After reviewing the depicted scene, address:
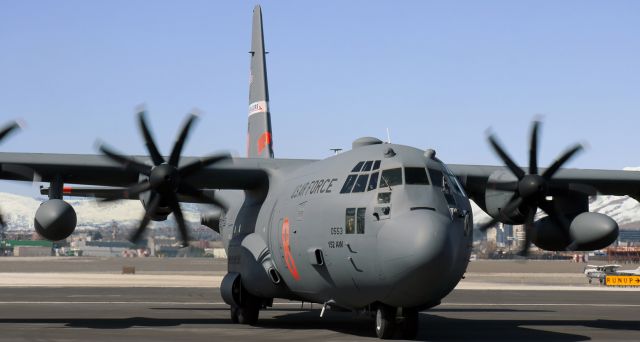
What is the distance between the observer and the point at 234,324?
2494 centimetres

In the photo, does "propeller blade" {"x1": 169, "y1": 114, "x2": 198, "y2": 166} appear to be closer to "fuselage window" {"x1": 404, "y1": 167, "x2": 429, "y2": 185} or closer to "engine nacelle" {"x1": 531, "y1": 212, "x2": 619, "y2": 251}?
"fuselage window" {"x1": 404, "y1": 167, "x2": 429, "y2": 185}

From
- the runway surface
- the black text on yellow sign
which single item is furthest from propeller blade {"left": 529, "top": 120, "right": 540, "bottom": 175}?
the black text on yellow sign

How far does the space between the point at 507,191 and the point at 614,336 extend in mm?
4894

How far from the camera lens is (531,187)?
2341 centimetres

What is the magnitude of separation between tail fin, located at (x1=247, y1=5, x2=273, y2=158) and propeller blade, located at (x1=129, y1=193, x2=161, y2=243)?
265 inches

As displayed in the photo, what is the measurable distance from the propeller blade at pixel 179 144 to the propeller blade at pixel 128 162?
0.67 metres

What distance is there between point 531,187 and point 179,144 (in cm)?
922

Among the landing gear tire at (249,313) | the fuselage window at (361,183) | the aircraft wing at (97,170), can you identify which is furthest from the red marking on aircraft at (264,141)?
the fuselage window at (361,183)

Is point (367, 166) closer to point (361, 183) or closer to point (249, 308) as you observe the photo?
point (361, 183)

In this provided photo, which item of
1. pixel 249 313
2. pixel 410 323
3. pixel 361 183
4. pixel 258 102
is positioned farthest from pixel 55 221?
pixel 258 102

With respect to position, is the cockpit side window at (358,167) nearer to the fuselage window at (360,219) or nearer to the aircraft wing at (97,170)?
the fuselage window at (360,219)

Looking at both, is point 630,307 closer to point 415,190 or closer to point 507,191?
point 507,191

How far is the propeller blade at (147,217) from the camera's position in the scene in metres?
23.2

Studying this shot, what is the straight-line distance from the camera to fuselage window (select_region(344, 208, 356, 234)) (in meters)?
19.0
